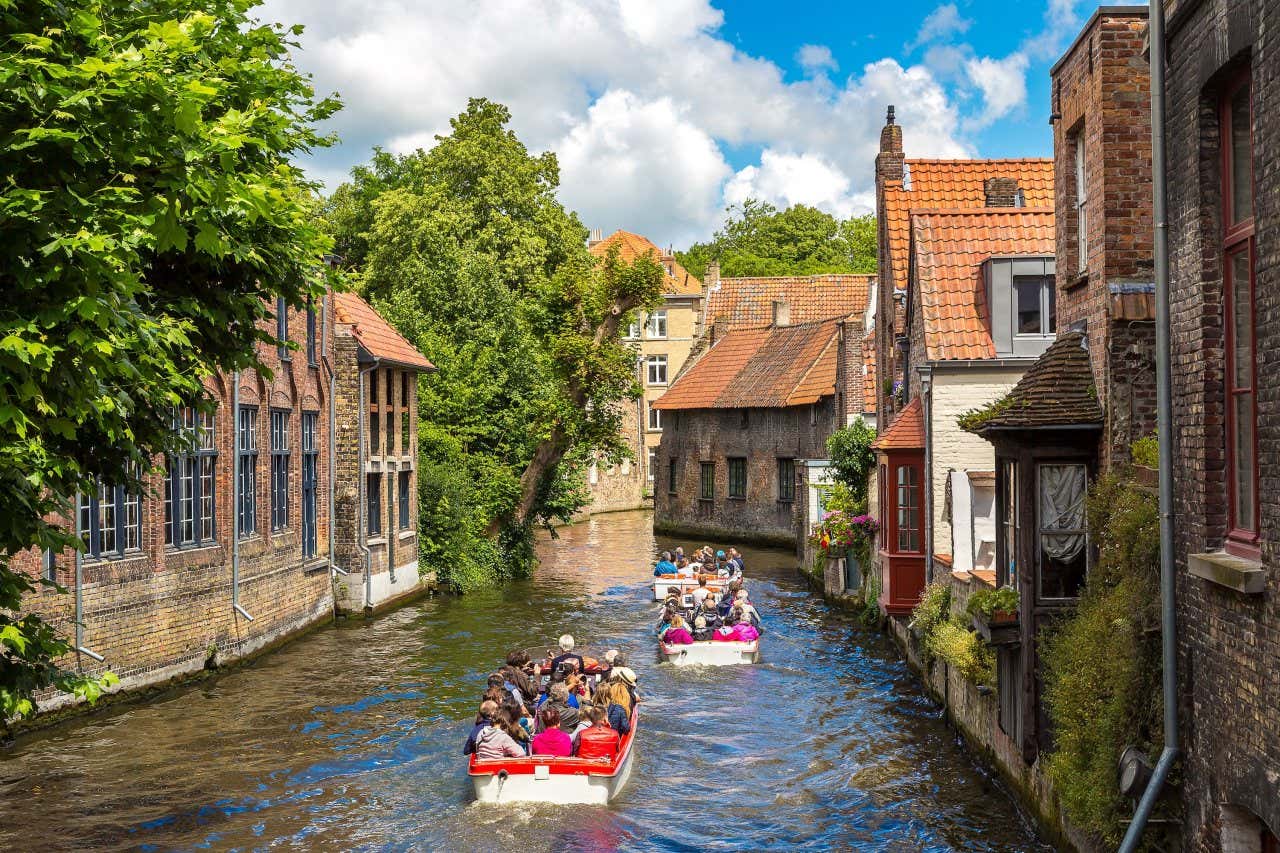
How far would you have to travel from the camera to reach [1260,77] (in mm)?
7516

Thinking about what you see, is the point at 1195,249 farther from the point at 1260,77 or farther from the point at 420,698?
the point at 420,698

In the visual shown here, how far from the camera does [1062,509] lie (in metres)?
12.1

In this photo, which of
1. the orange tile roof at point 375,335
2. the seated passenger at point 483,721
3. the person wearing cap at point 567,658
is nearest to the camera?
the seated passenger at point 483,721

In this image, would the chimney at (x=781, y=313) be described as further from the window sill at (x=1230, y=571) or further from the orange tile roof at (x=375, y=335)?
the window sill at (x=1230, y=571)

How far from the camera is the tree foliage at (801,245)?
77812mm

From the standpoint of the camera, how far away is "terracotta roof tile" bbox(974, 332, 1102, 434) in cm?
1196

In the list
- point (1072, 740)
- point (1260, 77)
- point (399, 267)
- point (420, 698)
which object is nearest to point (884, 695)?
point (420, 698)

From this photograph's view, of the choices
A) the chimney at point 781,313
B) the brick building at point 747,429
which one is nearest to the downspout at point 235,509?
the brick building at point 747,429

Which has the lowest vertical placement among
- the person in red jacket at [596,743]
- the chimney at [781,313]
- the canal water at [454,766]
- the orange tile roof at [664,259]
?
the canal water at [454,766]

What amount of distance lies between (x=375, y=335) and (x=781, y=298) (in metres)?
30.8

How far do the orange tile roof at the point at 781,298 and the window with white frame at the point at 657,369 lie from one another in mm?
9220

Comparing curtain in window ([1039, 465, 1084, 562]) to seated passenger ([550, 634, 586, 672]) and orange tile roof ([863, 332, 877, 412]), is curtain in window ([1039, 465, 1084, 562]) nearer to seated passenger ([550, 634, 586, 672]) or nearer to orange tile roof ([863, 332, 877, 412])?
seated passenger ([550, 634, 586, 672])

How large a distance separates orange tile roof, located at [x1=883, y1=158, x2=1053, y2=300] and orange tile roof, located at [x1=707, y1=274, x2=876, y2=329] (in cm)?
3004

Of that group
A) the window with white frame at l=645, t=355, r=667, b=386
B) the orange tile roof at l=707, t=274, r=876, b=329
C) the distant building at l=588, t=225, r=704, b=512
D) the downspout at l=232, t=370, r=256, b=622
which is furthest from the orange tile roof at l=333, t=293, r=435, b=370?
the window with white frame at l=645, t=355, r=667, b=386
